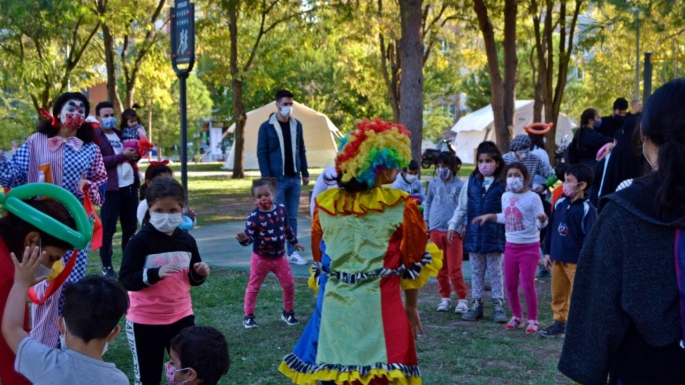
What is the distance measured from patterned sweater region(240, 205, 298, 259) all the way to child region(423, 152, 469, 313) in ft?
5.36

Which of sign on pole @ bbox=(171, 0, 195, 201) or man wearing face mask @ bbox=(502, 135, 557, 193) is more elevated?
sign on pole @ bbox=(171, 0, 195, 201)

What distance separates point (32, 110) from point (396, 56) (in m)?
23.2

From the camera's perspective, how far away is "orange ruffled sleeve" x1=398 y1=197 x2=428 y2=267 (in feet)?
14.0

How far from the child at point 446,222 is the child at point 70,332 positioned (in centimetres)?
515

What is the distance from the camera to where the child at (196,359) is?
132 inches

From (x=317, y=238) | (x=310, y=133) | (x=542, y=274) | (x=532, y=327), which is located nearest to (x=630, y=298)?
(x=317, y=238)

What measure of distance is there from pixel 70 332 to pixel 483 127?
4207 cm

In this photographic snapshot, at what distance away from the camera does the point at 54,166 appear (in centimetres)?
552

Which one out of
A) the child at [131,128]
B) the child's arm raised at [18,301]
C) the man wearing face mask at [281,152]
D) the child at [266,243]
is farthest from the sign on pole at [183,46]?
the child's arm raised at [18,301]

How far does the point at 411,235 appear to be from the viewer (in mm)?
4266

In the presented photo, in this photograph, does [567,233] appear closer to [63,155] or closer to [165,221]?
[165,221]

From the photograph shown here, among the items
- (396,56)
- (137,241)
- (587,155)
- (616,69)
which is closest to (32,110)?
(396,56)

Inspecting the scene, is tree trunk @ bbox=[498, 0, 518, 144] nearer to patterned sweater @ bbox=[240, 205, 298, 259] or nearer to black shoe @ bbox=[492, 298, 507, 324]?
black shoe @ bbox=[492, 298, 507, 324]

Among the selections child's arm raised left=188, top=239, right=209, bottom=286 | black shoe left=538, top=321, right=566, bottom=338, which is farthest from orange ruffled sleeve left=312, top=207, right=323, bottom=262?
black shoe left=538, top=321, right=566, bottom=338
